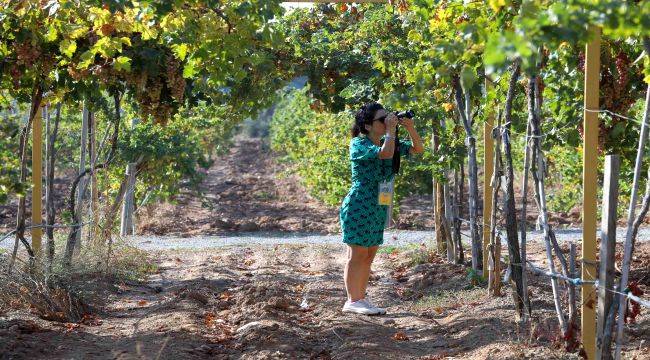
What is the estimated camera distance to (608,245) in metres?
4.57

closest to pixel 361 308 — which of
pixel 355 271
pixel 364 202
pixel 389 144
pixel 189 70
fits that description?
pixel 355 271

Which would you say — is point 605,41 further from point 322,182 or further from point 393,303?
point 322,182

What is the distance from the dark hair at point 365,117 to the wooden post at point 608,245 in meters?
2.47

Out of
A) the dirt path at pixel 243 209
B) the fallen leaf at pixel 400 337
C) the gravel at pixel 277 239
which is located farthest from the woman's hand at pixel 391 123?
the dirt path at pixel 243 209

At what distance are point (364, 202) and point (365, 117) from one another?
585 mm

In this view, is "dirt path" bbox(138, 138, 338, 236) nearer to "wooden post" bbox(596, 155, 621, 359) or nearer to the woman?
the woman

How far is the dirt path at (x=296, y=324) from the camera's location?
566 centimetres

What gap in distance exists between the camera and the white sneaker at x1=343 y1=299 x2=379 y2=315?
701 centimetres

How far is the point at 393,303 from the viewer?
26.6 ft

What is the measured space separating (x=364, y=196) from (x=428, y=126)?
2974mm

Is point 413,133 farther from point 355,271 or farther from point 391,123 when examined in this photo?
point 355,271

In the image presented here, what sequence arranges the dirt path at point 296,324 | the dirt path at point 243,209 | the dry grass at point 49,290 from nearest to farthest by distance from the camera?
the dirt path at point 296,324, the dry grass at point 49,290, the dirt path at point 243,209

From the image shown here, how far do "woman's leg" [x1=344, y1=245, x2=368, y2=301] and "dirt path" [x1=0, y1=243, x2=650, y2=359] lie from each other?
22 centimetres

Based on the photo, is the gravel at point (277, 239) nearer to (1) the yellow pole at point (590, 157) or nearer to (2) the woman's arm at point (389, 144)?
(2) the woman's arm at point (389, 144)
